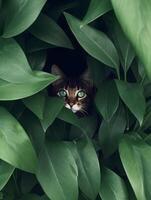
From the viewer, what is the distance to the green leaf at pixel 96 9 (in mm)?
740

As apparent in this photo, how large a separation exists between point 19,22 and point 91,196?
370mm

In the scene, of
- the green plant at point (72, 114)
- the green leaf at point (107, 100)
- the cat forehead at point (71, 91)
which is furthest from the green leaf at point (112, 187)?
the cat forehead at point (71, 91)

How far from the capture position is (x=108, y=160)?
0.96 m

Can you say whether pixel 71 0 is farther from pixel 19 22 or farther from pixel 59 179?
pixel 59 179

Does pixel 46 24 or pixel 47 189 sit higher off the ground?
pixel 46 24

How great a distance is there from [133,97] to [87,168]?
6.9 inches

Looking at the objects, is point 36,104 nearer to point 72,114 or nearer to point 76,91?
point 72,114

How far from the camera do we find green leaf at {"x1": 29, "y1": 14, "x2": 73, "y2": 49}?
2.80ft

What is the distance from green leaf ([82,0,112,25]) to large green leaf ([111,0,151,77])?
0.08m

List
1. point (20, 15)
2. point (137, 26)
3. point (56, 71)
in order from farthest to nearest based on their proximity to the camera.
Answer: point (56, 71), point (20, 15), point (137, 26)

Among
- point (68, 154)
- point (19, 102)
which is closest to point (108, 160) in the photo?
point (68, 154)

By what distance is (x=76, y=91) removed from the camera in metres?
1.12

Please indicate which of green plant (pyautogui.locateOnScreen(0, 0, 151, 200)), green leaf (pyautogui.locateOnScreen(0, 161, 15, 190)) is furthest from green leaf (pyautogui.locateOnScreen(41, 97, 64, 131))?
green leaf (pyautogui.locateOnScreen(0, 161, 15, 190))

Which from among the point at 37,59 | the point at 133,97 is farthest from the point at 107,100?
the point at 37,59
